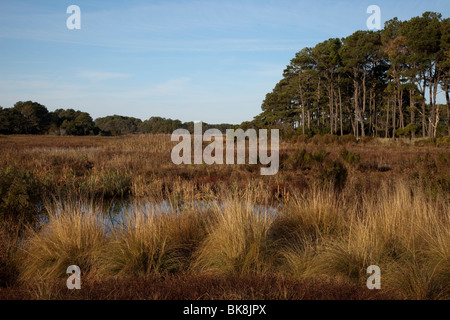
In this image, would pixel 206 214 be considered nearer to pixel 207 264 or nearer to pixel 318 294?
pixel 207 264

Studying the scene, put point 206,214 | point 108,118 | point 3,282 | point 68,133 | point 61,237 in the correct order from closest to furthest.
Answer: point 3,282, point 61,237, point 206,214, point 68,133, point 108,118

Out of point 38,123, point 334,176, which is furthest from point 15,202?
point 38,123

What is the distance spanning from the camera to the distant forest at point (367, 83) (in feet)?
105

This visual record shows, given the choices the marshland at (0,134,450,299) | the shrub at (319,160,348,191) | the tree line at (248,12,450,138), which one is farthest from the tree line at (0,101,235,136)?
the marshland at (0,134,450,299)

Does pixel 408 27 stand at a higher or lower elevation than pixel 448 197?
higher

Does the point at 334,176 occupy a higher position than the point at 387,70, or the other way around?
the point at 387,70

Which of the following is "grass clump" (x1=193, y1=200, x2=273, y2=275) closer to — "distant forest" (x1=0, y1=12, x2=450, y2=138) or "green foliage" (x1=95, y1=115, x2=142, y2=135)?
"distant forest" (x1=0, y1=12, x2=450, y2=138)

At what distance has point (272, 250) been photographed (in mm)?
4613

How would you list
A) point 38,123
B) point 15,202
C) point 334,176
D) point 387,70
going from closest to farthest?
point 15,202, point 334,176, point 387,70, point 38,123

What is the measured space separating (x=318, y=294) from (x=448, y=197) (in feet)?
16.5

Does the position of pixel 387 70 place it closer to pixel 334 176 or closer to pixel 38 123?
pixel 334 176

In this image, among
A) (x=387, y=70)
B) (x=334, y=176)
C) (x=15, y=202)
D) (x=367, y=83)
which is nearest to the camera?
(x=15, y=202)

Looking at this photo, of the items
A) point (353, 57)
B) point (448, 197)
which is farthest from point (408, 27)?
point (448, 197)

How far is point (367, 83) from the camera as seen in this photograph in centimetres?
4903
